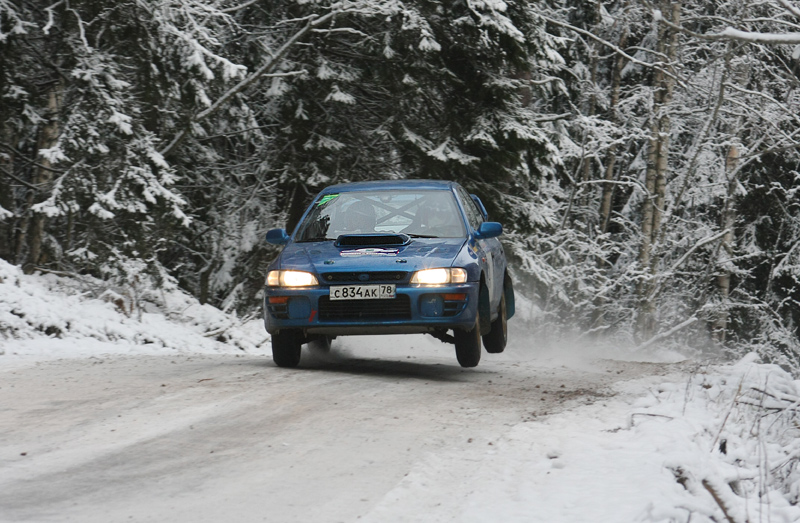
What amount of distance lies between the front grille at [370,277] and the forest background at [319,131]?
389 centimetres

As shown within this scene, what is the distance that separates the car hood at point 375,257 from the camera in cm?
859

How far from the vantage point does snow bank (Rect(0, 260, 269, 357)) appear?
11406 mm

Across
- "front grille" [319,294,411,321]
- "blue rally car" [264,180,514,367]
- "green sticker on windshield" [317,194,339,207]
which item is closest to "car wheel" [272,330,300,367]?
"blue rally car" [264,180,514,367]

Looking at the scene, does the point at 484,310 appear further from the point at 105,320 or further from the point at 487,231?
the point at 105,320

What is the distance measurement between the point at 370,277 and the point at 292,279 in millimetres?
732

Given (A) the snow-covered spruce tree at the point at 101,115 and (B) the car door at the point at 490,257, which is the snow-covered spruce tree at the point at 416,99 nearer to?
(A) the snow-covered spruce tree at the point at 101,115

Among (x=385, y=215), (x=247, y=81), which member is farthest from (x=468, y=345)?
(x=247, y=81)

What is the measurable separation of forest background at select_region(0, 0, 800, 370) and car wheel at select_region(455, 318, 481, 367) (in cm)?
367

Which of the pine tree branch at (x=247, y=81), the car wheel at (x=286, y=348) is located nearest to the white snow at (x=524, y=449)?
the car wheel at (x=286, y=348)

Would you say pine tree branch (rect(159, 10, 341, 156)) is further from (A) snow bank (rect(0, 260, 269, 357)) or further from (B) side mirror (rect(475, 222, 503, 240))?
(B) side mirror (rect(475, 222, 503, 240))

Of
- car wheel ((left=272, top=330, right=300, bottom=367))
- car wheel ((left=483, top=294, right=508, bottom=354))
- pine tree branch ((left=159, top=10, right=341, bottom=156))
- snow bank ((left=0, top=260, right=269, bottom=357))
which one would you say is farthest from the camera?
pine tree branch ((left=159, top=10, right=341, bottom=156))

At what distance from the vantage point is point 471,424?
6.50 m

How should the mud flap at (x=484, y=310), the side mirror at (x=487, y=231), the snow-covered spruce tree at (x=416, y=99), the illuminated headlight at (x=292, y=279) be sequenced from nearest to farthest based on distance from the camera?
the illuminated headlight at (x=292, y=279) < the mud flap at (x=484, y=310) < the side mirror at (x=487, y=231) < the snow-covered spruce tree at (x=416, y=99)

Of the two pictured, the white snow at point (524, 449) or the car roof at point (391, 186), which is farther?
the car roof at point (391, 186)
